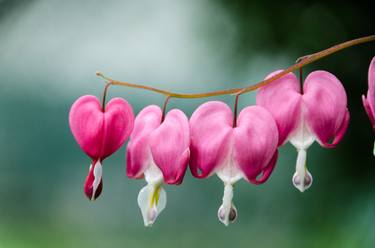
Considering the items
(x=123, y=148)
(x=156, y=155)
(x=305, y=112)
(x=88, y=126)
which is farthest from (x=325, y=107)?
(x=123, y=148)

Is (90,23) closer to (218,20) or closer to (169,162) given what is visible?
(218,20)

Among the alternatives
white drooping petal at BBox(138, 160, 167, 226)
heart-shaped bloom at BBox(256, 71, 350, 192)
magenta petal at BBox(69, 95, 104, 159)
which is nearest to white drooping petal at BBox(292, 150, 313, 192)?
heart-shaped bloom at BBox(256, 71, 350, 192)

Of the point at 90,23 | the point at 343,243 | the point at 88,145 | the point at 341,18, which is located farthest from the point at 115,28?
the point at 88,145

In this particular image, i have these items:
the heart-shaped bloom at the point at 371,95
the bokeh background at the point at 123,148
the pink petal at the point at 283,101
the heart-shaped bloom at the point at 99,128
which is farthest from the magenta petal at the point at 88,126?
the bokeh background at the point at 123,148

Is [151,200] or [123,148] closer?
[151,200]

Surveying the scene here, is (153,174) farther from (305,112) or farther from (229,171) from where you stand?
(305,112)

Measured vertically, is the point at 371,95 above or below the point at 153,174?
above

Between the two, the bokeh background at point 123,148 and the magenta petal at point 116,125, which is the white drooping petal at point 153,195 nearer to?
the magenta petal at point 116,125
